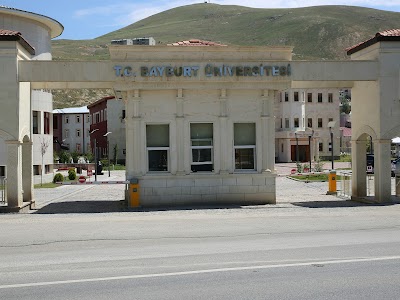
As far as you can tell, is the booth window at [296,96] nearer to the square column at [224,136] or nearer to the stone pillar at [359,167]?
the stone pillar at [359,167]

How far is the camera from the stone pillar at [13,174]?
65.2ft

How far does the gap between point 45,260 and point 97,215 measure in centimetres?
880

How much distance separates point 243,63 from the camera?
21.3 metres

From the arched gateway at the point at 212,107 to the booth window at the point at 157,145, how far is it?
35mm

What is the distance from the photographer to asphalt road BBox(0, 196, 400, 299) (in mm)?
7934

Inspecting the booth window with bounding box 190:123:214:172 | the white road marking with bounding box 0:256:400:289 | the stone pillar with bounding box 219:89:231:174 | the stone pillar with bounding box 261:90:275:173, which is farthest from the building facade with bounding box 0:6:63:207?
the white road marking with bounding box 0:256:400:289

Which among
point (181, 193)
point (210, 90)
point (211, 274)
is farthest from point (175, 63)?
point (211, 274)

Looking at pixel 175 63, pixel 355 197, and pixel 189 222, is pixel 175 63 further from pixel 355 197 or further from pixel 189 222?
pixel 355 197

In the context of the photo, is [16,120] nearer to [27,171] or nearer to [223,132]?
[27,171]

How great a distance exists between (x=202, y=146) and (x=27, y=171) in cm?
654

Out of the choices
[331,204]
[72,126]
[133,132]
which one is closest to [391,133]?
[331,204]

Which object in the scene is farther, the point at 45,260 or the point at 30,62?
the point at 30,62

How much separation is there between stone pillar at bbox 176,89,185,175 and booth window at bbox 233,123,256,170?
6.29ft

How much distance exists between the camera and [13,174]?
19.9 metres
